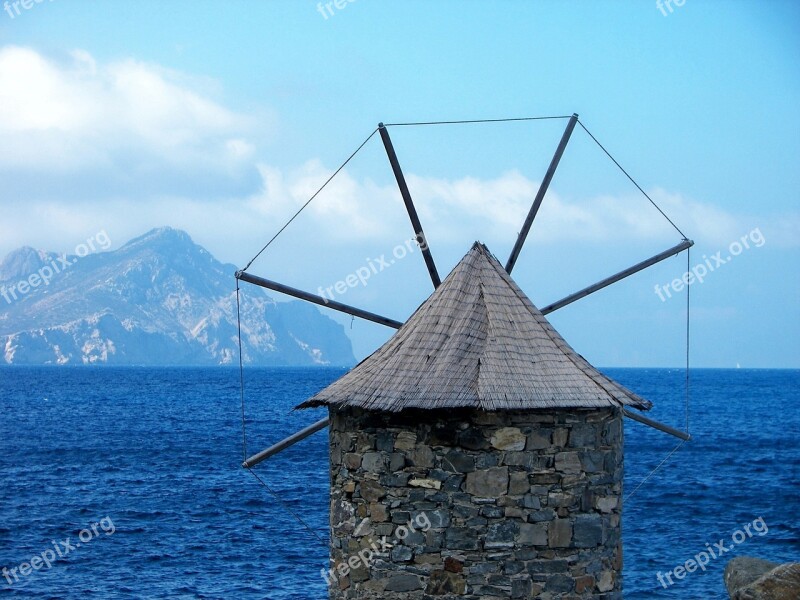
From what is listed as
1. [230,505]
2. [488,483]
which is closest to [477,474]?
[488,483]

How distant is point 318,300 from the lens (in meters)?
9.53

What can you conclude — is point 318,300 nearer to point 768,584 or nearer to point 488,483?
point 488,483

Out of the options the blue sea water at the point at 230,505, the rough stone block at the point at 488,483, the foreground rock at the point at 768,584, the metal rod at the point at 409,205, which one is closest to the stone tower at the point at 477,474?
the rough stone block at the point at 488,483

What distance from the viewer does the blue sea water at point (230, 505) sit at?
75.5 ft

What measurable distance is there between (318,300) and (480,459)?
8.51 feet

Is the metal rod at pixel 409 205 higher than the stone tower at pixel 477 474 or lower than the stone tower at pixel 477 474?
higher

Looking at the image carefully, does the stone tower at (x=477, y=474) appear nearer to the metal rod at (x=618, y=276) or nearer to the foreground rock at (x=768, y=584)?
the metal rod at (x=618, y=276)

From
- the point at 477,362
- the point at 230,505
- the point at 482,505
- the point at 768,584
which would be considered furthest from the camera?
the point at 230,505

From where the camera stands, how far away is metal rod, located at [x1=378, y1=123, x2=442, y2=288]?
9891 mm

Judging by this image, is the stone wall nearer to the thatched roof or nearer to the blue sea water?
the thatched roof

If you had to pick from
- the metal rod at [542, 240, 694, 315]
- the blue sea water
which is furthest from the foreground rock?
the metal rod at [542, 240, 694, 315]

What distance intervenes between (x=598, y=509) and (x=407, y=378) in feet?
5.82

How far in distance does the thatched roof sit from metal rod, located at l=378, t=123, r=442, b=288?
1133mm

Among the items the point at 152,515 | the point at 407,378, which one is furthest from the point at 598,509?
the point at 152,515
